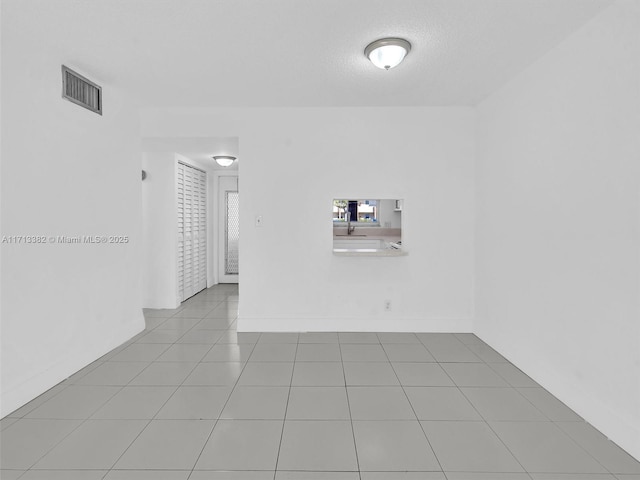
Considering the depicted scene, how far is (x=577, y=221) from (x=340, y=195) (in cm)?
212

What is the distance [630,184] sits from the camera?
1.85 metres

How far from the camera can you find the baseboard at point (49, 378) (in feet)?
7.10

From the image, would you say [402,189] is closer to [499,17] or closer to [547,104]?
[547,104]

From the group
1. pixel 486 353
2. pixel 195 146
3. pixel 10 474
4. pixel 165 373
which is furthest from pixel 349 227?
pixel 10 474

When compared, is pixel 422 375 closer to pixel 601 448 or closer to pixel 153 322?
pixel 601 448

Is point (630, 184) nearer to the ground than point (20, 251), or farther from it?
farther from it

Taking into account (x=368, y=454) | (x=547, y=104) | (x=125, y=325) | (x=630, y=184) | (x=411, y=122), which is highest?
(x=411, y=122)

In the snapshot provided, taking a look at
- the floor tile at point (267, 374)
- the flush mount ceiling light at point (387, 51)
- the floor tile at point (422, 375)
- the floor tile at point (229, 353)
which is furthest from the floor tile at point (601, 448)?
the flush mount ceiling light at point (387, 51)

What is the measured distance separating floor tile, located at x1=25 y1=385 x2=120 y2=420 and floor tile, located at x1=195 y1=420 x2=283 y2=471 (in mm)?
910

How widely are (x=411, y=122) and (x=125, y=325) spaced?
366 cm

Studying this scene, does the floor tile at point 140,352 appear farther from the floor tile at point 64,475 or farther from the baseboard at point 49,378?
the floor tile at point 64,475

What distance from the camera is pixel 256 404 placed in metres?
2.26

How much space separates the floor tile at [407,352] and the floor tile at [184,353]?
173 centimetres

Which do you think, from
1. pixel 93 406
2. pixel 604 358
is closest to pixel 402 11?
pixel 604 358
